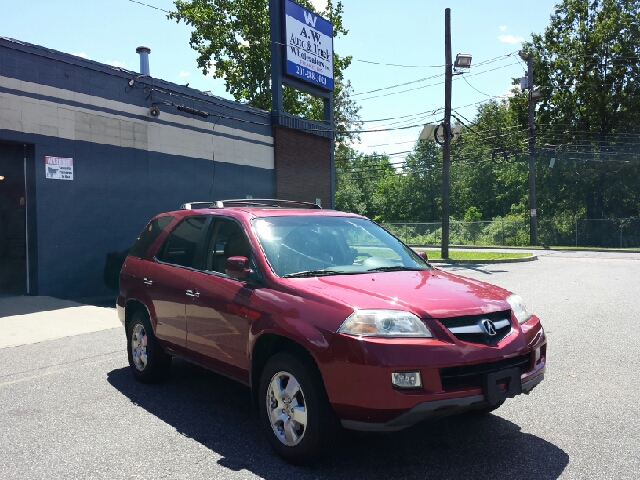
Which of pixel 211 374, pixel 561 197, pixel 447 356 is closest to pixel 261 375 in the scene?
pixel 447 356

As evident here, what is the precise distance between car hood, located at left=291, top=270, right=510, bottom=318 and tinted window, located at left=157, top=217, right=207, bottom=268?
5.14 feet

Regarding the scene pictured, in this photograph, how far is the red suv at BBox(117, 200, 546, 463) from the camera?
354 cm

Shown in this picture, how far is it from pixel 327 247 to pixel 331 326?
51.1 inches

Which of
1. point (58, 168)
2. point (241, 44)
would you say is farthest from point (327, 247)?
point (241, 44)

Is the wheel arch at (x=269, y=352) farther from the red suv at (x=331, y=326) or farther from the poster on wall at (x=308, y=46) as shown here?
the poster on wall at (x=308, y=46)

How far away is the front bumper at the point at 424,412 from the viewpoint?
137 inches

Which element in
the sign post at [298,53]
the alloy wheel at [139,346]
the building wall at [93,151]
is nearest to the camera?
the alloy wheel at [139,346]

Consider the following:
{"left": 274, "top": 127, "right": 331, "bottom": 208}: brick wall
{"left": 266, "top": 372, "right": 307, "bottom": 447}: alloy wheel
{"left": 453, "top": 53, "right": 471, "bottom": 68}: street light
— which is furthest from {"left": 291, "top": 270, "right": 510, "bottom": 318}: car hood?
{"left": 453, "top": 53, "right": 471, "bottom": 68}: street light

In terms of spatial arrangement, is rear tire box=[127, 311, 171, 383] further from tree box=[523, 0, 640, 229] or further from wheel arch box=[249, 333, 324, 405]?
tree box=[523, 0, 640, 229]

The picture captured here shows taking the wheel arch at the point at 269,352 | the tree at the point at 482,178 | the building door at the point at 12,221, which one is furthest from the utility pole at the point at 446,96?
the tree at the point at 482,178

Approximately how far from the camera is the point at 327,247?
4.89 m

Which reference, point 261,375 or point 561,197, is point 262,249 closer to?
point 261,375

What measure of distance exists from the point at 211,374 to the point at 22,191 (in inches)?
326

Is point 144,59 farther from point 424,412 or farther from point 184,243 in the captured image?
point 424,412
